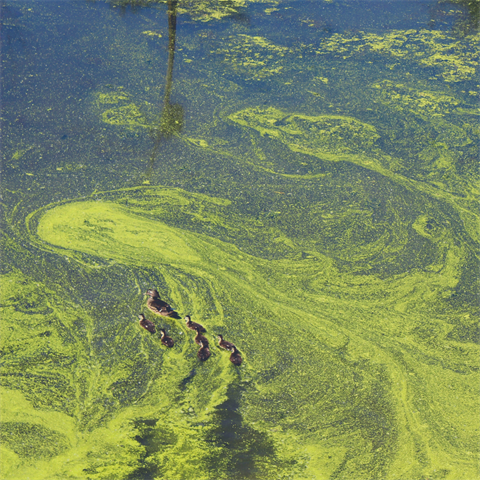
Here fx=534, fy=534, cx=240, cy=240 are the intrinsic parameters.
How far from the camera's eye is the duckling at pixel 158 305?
3.29 m

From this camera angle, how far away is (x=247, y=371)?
10.2ft

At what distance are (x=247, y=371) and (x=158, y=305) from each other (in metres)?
0.69

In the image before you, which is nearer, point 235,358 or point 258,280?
point 235,358

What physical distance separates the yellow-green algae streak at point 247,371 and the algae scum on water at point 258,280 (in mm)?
12

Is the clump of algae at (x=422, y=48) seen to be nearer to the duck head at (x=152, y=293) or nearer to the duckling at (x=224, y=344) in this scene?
the duck head at (x=152, y=293)

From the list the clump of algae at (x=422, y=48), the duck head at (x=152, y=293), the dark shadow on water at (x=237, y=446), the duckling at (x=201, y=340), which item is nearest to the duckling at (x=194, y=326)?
the duckling at (x=201, y=340)

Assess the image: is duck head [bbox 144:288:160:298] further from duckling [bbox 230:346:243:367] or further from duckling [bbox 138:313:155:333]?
duckling [bbox 230:346:243:367]

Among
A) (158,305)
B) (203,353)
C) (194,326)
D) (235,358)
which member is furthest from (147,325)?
(235,358)

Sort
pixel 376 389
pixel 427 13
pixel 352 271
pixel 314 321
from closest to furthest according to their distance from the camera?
pixel 376 389 < pixel 314 321 < pixel 352 271 < pixel 427 13

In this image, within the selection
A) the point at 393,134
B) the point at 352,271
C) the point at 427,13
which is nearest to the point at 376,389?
the point at 352,271

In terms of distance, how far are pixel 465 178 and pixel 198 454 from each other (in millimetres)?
3104

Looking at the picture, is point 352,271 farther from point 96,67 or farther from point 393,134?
point 96,67

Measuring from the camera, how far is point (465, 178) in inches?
173

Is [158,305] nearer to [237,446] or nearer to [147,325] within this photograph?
[147,325]
